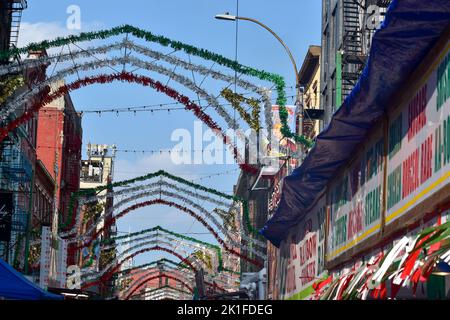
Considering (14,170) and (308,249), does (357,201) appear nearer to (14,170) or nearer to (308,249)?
(308,249)

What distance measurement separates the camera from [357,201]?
69.2ft

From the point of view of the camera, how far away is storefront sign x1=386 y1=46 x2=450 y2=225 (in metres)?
12.9

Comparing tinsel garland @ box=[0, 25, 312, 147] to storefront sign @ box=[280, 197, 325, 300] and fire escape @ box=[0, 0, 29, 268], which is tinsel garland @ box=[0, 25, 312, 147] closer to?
storefront sign @ box=[280, 197, 325, 300]

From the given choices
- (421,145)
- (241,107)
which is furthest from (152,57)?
(421,145)

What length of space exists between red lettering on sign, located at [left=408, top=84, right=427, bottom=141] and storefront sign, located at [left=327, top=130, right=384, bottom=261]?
272 centimetres

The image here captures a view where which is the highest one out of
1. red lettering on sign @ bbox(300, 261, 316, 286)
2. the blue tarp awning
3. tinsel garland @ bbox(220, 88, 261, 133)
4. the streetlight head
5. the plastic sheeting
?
the streetlight head

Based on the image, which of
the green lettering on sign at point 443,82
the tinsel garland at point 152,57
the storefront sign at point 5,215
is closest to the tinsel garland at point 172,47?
the tinsel garland at point 152,57

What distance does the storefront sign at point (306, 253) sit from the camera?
28.4m

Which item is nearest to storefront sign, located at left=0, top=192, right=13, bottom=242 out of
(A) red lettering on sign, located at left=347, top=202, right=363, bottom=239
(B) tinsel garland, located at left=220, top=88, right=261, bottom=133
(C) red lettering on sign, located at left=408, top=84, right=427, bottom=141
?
(B) tinsel garland, located at left=220, top=88, right=261, bottom=133

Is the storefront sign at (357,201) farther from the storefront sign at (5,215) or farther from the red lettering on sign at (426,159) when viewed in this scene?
the storefront sign at (5,215)

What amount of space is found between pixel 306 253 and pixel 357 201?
1122 cm

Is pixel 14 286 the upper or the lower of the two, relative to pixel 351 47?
lower

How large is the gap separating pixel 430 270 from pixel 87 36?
18375mm

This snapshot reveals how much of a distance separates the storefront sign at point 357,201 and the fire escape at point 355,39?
1085 centimetres
